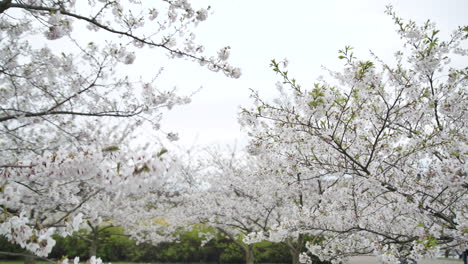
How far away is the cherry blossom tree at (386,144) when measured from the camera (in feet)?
→ 9.86

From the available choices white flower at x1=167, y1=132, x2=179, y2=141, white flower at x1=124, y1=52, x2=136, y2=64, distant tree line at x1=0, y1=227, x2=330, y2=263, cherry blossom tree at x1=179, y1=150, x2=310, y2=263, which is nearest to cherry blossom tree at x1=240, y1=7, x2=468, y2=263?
white flower at x1=167, y1=132, x2=179, y2=141

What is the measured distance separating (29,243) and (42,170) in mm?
477

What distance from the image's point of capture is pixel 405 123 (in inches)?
161

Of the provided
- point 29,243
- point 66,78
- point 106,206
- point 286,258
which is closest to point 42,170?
point 29,243

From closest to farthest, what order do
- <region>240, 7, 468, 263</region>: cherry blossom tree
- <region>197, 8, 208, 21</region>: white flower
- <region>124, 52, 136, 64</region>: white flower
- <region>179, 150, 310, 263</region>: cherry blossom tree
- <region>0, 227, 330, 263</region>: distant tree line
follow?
1. <region>240, 7, 468, 263</region>: cherry blossom tree
2. <region>197, 8, 208, 21</region>: white flower
3. <region>124, 52, 136, 64</region>: white flower
4. <region>179, 150, 310, 263</region>: cherry blossom tree
5. <region>0, 227, 330, 263</region>: distant tree line

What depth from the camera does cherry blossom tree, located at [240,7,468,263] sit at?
301 centimetres

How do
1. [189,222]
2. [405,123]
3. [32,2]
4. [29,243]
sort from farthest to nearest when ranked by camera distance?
1. [189,222]
2. [405,123]
3. [32,2]
4. [29,243]

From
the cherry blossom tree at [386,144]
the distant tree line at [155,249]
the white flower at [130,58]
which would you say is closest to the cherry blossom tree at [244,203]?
the distant tree line at [155,249]

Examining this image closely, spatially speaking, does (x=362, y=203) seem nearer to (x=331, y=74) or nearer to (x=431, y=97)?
(x=431, y=97)

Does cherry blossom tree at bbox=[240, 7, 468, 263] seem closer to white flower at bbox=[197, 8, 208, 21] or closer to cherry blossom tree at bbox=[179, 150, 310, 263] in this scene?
white flower at bbox=[197, 8, 208, 21]

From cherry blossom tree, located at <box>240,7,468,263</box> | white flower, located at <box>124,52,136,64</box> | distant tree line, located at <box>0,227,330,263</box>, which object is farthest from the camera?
distant tree line, located at <box>0,227,330,263</box>

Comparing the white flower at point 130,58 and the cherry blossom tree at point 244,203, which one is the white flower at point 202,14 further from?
the cherry blossom tree at point 244,203

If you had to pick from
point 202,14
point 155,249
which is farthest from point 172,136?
point 155,249

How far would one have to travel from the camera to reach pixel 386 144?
12.4 ft
